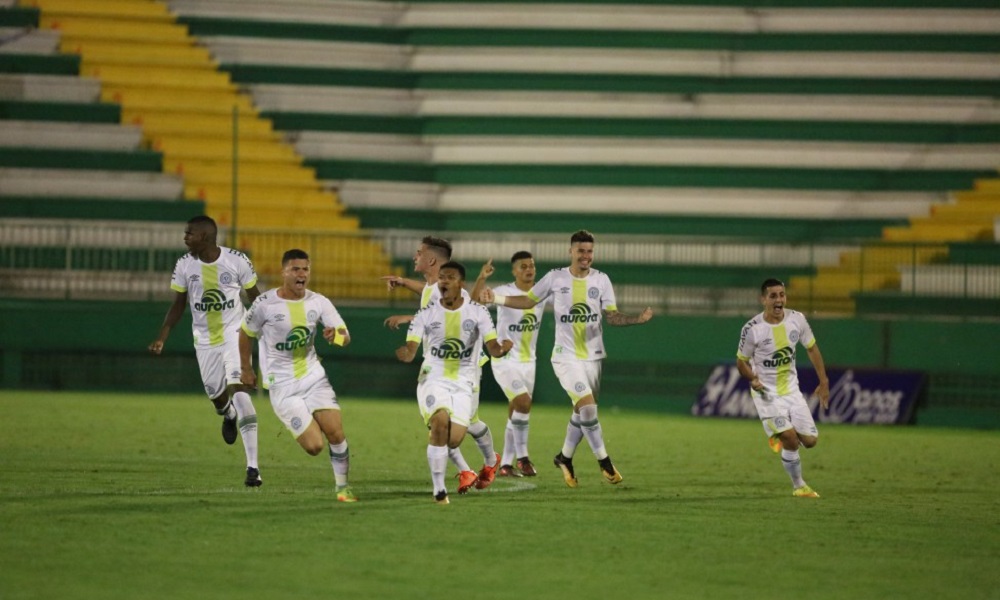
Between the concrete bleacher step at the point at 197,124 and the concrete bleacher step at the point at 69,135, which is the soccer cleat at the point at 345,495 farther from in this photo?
the concrete bleacher step at the point at 197,124

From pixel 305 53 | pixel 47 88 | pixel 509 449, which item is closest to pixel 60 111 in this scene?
pixel 47 88

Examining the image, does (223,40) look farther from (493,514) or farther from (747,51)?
(493,514)

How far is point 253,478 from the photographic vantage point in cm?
1318

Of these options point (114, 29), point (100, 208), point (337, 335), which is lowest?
point (337, 335)

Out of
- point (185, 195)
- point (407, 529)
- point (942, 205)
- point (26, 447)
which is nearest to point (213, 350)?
point (26, 447)

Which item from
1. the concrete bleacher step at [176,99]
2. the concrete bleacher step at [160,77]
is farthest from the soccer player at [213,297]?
the concrete bleacher step at [160,77]

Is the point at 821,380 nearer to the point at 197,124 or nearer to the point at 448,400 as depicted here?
the point at 448,400

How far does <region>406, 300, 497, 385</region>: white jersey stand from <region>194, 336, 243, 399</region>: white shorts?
7.85 feet

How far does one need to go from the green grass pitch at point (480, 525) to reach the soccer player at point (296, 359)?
1.71 ft

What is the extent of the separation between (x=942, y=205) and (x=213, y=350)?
18477 millimetres

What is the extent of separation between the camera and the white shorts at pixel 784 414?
13.7 m

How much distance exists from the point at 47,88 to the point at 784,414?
2049cm

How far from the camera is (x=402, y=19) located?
33.5m

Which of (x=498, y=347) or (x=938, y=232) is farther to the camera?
(x=938, y=232)
